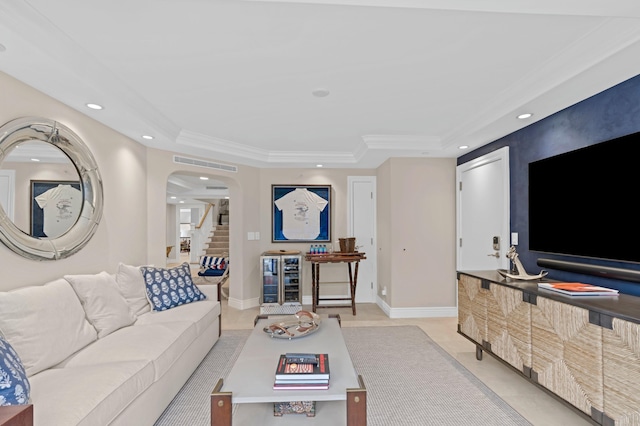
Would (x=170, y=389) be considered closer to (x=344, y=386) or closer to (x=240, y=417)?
(x=240, y=417)

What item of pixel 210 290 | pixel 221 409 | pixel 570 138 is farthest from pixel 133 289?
pixel 570 138

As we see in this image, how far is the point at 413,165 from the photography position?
15.3 feet

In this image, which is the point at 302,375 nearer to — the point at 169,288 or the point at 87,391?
the point at 87,391

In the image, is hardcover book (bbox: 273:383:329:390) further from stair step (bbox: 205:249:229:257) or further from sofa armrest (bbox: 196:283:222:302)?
stair step (bbox: 205:249:229:257)

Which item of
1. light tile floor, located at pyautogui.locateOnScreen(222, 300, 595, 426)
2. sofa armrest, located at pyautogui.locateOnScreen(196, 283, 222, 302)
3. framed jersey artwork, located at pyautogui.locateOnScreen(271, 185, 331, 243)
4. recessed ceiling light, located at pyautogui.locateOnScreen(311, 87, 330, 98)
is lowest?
light tile floor, located at pyautogui.locateOnScreen(222, 300, 595, 426)

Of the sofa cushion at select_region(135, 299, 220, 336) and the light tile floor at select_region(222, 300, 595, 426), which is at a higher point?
the sofa cushion at select_region(135, 299, 220, 336)

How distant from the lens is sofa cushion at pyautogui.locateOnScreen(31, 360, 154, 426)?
4.77ft

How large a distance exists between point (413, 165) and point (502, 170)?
1285mm

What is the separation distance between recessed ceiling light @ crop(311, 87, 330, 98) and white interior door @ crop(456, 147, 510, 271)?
2050 millimetres

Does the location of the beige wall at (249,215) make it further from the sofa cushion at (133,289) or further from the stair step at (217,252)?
the stair step at (217,252)

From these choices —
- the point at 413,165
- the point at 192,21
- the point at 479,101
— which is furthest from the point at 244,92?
the point at 413,165

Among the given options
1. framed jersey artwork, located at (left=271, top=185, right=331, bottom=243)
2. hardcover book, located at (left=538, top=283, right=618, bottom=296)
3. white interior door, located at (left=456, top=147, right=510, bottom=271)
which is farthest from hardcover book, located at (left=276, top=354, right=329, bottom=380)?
framed jersey artwork, located at (left=271, top=185, right=331, bottom=243)

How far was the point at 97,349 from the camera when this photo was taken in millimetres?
2139

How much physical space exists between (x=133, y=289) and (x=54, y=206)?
0.95 meters
